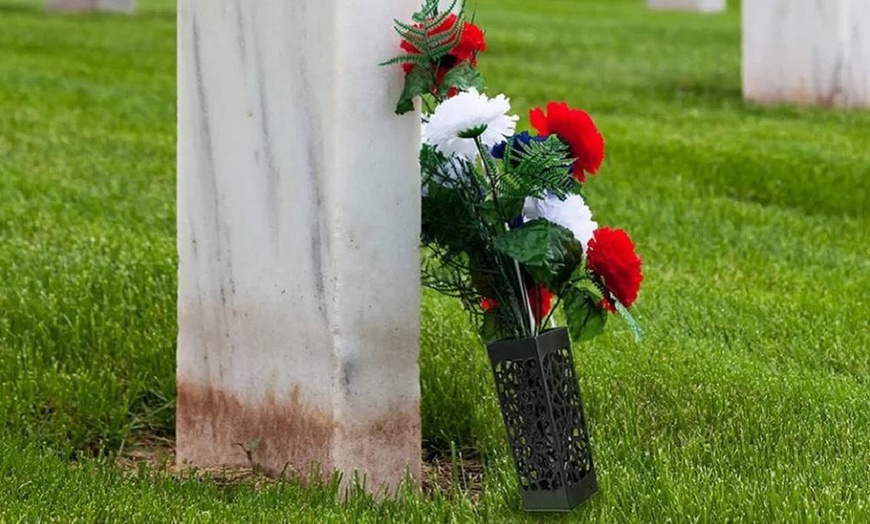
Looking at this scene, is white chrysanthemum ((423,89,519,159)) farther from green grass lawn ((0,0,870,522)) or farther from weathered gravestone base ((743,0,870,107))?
weathered gravestone base ((743,0,870,107))

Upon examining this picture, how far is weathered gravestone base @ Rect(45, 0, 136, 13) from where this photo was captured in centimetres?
1794

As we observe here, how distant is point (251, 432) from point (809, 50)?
6.48 metres

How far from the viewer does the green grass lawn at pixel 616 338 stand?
298 cm

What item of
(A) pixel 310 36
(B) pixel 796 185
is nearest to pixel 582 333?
(A) pixel 310 36

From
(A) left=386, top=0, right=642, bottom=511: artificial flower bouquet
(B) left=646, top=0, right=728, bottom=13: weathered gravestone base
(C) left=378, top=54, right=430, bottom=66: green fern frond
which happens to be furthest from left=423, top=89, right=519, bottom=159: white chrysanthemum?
(B) left=646, top=0, right=728, bottom=13: weathered gravestone base

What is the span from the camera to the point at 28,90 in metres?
9.05

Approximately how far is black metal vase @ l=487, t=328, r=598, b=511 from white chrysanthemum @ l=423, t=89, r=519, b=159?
1.39 feet

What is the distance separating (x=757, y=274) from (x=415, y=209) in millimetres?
2479

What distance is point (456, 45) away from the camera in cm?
296

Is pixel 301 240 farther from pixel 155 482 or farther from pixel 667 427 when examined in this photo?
pixel 667 427

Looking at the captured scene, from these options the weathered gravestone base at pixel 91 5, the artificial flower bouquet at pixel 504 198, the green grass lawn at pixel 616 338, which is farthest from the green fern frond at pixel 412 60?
the weathered gravestone base at pixel 91 5

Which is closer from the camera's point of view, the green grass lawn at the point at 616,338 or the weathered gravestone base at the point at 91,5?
the green grass lawn at the point at 616,338

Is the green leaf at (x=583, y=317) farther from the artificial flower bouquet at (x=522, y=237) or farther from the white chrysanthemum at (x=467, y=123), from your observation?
the white chrysanthemum at (x=467, y=123)

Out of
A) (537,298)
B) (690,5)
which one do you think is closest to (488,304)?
(537,298)
